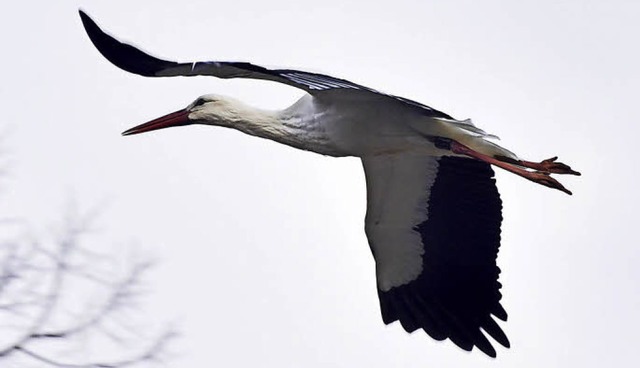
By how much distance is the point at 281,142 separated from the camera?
8898mm

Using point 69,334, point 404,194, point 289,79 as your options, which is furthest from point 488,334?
point 69,334

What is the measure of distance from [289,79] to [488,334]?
266cm

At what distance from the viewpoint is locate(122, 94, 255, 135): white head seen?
9094 millimetres

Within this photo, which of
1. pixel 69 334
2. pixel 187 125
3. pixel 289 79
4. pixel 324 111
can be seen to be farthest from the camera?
pixel 187 125

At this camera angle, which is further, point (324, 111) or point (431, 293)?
point (431, 293)

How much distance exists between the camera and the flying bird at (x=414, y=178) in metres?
8.76

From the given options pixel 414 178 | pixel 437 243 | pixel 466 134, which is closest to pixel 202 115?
pixel 414 178

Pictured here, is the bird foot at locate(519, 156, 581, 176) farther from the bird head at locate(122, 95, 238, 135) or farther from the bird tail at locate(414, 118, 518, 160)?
the bird head at locate(122, 95, 238, 135)

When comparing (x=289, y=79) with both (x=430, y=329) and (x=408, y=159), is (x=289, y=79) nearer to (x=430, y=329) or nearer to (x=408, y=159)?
(x=408, y=159)

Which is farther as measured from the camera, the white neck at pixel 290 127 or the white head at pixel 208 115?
the white head at pixel 208 115

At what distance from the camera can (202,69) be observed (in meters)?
7.88

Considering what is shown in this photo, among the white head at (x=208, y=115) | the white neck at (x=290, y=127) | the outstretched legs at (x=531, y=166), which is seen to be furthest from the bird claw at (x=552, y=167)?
the white head at (x=208, y=115)

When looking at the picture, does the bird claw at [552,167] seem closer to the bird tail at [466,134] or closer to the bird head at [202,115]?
the bird tail at [466,134]

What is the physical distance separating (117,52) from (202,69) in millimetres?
701
